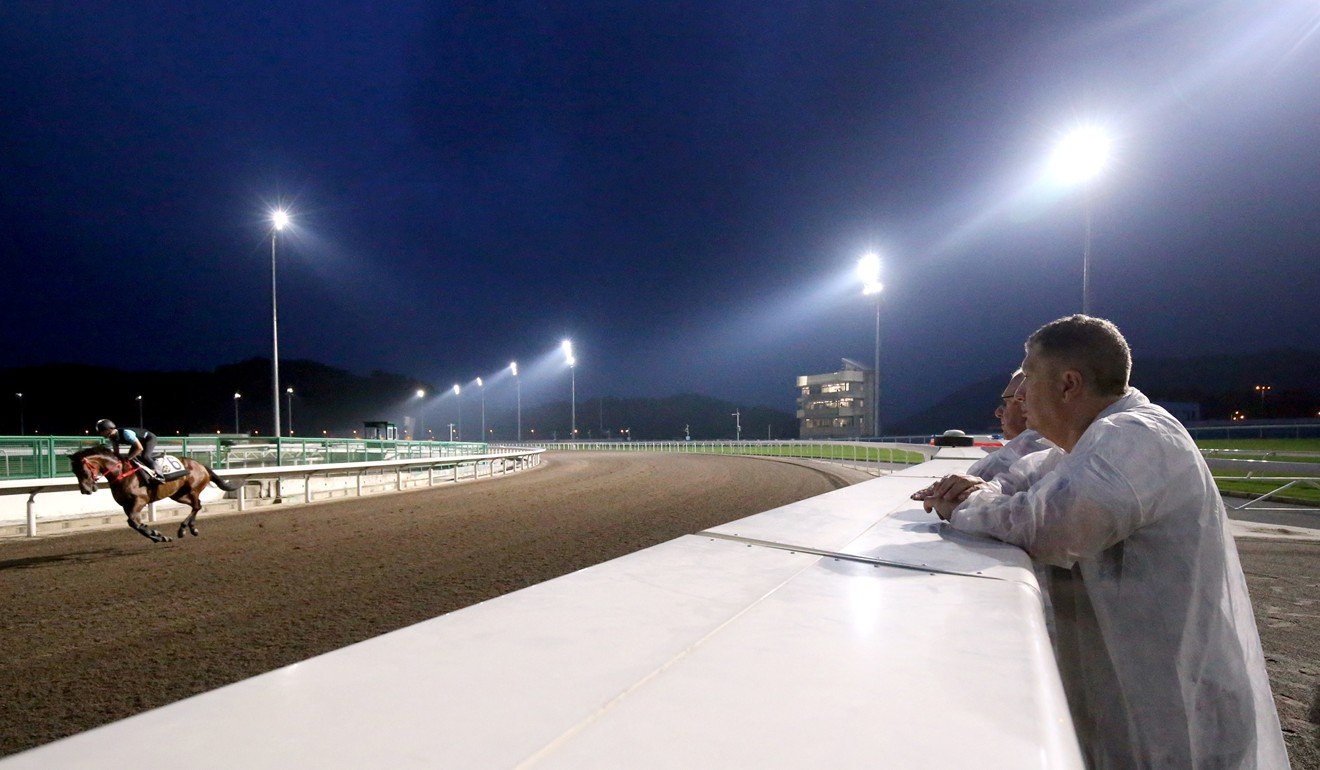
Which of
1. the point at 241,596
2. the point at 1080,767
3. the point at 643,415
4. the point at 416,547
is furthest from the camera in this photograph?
the point at 643,415

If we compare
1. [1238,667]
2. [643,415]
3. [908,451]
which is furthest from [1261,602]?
[643,415]

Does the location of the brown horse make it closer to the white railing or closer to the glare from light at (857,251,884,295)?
the white railing

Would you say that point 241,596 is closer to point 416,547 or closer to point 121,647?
point 121,647

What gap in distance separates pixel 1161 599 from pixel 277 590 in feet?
24.0

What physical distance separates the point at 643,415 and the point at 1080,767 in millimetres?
160917

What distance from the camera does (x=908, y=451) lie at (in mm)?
25000

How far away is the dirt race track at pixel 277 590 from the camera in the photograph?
12.7ft

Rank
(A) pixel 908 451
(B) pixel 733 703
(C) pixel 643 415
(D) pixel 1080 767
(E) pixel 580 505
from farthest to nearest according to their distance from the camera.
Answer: (C) pixel 643 415 < (A) pixel 908 451 < (E) pixel 580 505 < (B) pixel 733 703 < (D) pixel 1080 767

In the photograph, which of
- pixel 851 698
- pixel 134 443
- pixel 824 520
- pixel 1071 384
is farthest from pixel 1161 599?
pixel 134 443

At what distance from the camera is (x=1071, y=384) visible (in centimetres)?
175

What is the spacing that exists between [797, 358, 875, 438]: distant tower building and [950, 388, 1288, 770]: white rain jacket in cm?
6354

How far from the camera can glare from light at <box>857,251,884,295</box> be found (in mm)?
26078

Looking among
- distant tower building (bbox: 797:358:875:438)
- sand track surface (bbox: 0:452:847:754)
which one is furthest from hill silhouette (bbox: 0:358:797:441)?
sand track surface (bbox: 0:452:847:754)

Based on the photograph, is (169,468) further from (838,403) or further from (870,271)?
(838,403)
